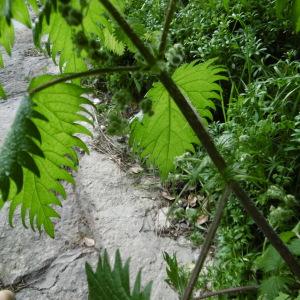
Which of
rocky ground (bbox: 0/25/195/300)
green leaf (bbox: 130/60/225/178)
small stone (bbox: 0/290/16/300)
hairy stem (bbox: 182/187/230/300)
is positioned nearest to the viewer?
hairy stem (bbox: 182/187/230/300)

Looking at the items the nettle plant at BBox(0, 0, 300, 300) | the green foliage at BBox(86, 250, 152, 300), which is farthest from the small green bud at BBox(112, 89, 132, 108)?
the green foliage at BBox(86, 250, 152, 300)

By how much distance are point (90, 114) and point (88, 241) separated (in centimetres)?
146

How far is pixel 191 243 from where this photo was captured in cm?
200

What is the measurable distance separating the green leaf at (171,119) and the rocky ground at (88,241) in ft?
3.08

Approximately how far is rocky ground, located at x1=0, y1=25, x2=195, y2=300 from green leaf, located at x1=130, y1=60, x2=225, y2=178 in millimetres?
938

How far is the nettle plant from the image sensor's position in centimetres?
61

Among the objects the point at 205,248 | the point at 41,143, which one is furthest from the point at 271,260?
the point at 41,143

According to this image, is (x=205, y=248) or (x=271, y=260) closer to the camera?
(x=205, y=248)

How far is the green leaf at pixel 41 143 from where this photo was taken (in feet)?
1.98

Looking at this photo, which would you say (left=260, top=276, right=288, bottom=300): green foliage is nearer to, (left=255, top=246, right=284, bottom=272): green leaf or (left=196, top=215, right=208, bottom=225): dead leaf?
(left=255, top=246, right=284, bottom=272): green leaf

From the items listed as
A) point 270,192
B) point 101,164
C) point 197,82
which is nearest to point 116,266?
point 270,192

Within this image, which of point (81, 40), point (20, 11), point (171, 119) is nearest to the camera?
point (81, 40)

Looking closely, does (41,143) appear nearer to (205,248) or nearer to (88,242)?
(205,248)

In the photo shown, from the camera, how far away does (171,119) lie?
99 cm
